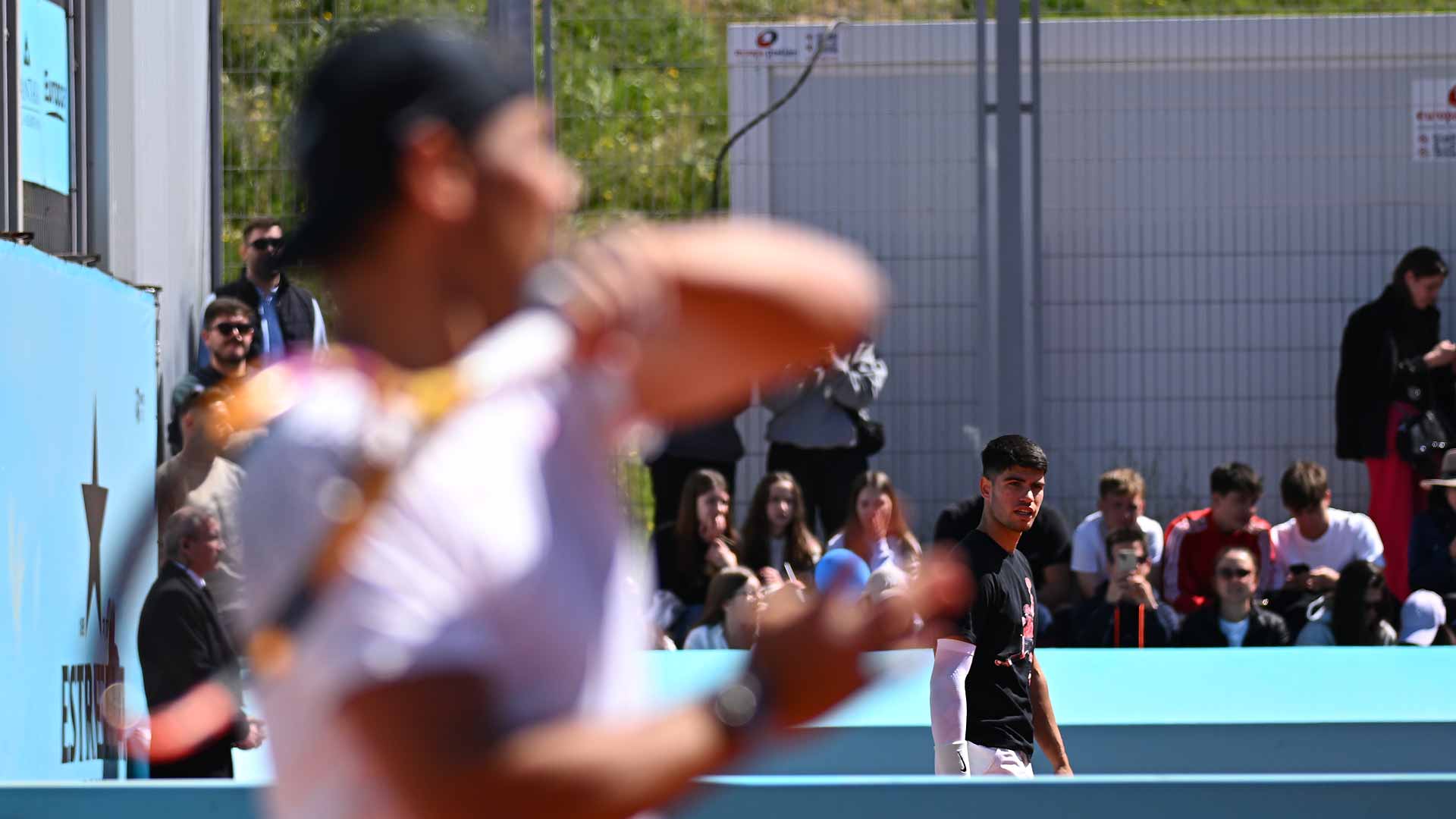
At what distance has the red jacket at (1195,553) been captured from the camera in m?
8.62

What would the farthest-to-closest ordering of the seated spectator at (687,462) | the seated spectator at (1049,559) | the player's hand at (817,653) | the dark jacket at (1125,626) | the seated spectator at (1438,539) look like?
the seated spectator at (687,462) → the seated spectator at (1438,539) → the seated spectator at (1049,559) → the dark jacket at (1125,626) → the player's hand at (817,653)

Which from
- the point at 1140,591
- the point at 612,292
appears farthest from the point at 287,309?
the point at 612,292

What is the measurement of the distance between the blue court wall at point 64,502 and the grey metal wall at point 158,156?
0.56m

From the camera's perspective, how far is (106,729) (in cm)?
669

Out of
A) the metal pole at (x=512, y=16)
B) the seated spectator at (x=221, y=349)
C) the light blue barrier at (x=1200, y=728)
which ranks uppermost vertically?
the metal pole at (x=512, y=16)

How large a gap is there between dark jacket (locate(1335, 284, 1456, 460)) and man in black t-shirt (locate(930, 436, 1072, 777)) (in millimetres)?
4572

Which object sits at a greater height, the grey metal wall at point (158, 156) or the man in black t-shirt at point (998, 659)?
the grey metal wall at point (158, 156)

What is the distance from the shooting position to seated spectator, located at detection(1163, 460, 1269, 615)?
863 cm

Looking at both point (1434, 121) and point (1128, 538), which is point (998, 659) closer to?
point (1128, 538)

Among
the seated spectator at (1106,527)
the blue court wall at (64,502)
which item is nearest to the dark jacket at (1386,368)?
the seated spectator at (1106,527)

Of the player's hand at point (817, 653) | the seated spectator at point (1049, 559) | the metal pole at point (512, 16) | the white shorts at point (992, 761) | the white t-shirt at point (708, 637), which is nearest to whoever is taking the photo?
the player's hand at point (817, 653)

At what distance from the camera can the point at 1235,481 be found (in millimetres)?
8719

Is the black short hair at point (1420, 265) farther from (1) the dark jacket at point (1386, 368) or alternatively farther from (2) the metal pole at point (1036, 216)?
(2) the metal pole at point (1036, 216)

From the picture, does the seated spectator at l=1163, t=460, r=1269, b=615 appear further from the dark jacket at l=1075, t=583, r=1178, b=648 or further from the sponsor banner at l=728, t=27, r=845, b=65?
the sponsor banner at l=728, t=27, r=845, b=65
